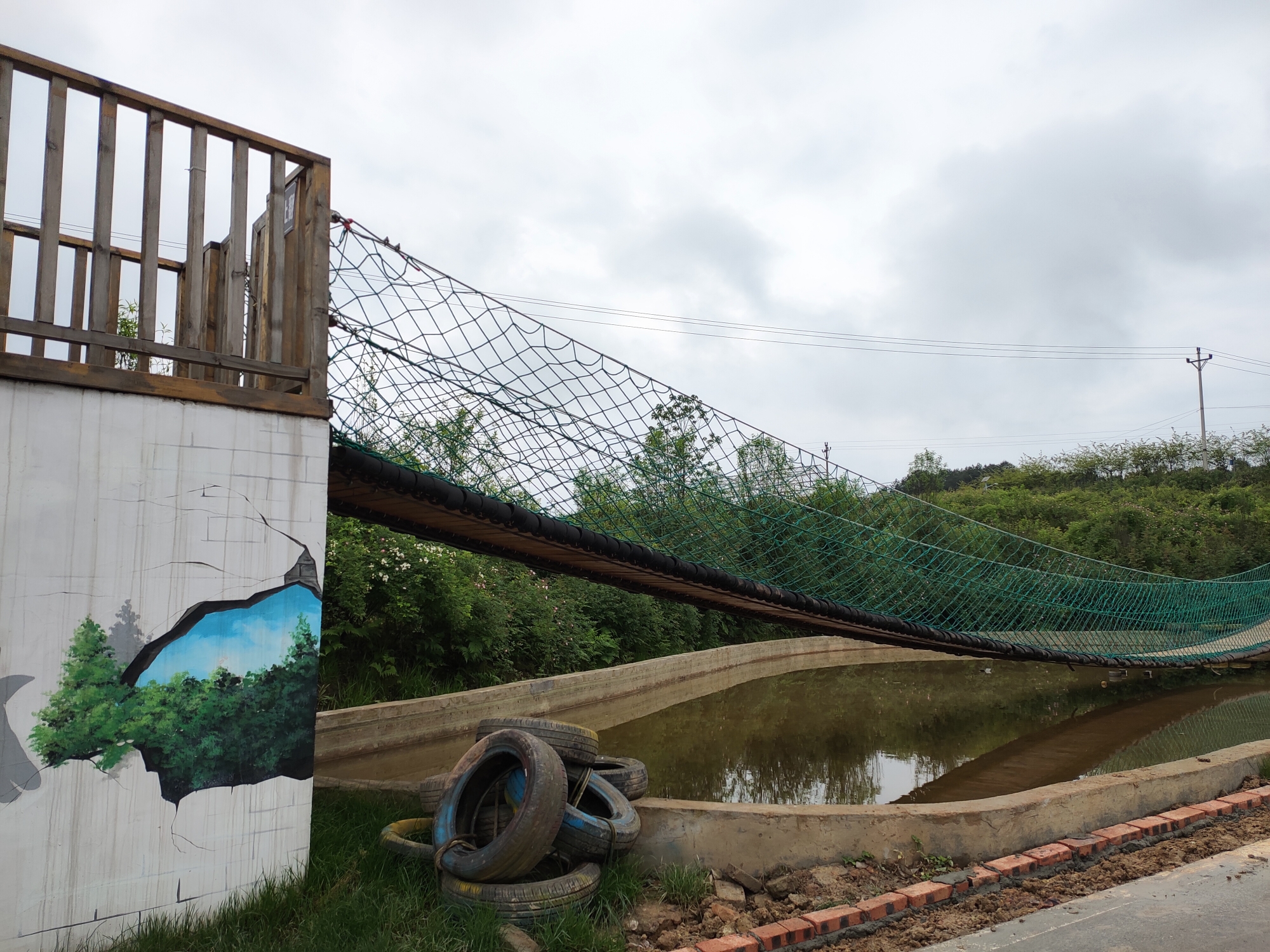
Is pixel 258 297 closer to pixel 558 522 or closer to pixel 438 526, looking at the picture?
pixel 438 526

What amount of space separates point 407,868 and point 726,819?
3.86ft

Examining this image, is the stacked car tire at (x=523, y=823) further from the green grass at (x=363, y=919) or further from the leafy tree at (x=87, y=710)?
the leafy tree at (x=87, y=710)

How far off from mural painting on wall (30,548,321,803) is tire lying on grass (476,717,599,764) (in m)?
0.77

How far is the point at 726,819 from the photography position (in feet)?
9.95

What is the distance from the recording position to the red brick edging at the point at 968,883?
99.1 inches

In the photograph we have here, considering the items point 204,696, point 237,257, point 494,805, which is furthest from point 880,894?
point 237,257

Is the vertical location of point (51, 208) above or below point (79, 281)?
below

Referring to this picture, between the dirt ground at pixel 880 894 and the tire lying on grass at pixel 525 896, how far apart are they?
23 cm

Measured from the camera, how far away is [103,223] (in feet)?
8.45

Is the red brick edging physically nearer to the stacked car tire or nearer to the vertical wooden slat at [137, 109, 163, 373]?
the stacked car tire

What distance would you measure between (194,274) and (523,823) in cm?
218

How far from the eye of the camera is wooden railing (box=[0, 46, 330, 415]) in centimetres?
247

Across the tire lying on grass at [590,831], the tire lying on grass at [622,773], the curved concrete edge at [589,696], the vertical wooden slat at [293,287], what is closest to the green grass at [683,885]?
the tire lying on grass at [590,831]

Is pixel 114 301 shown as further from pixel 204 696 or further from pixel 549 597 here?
pixel 549 597
